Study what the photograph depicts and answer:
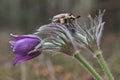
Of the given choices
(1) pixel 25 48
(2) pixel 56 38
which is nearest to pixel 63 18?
(2) pixel 56 38

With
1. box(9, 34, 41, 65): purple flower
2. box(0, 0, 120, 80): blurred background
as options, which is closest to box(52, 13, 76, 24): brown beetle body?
box(9, 34, 41, 65): purple flower

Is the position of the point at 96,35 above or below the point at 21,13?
below

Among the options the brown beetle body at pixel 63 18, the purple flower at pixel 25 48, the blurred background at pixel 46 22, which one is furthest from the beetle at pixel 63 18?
the blurred background at pixel 46 22

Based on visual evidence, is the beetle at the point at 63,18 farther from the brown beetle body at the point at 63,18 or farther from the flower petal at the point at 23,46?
the flower petal at the point at 23,46

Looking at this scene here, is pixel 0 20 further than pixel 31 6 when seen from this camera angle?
Yes

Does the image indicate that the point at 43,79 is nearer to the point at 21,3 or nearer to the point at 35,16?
the point at 35,16

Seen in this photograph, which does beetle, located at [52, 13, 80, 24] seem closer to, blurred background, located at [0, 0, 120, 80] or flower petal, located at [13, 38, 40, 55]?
flower petal, located at [13, 38, 40, 55]

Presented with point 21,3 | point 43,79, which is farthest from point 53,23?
point 21,3
